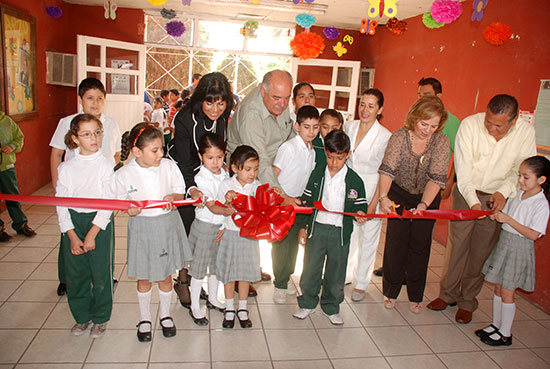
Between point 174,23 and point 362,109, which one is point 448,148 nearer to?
point 362,109

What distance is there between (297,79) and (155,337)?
6.20m

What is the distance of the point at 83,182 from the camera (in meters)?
2.44

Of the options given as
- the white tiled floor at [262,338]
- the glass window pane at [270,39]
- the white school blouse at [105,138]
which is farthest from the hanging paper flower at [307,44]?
the glass window pane at [270,39]

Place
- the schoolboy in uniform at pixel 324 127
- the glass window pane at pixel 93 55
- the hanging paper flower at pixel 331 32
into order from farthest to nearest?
the hanging paper flower at pixel 331 32
the glass window pane at pixel 93 55
the schoolboy in uniform at pixel 324 127

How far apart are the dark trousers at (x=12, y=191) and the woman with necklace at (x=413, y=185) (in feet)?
11.8

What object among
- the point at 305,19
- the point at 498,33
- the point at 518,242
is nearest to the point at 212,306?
the point at 518,242

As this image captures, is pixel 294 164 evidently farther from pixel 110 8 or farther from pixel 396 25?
pixel 110 8

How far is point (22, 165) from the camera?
549 cm

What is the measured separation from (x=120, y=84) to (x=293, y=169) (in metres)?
5.28

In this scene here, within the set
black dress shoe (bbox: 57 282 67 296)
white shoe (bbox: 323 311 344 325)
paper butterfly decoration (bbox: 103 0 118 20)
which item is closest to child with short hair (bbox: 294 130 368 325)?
white shoe (bbox: 323 311 344 325)

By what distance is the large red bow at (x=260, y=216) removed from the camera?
98.0 inches

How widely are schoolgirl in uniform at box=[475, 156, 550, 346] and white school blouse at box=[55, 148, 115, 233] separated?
2.62 m

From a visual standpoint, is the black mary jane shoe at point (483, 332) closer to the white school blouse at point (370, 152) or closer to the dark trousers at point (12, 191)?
the white school blouse at point (370, 152)

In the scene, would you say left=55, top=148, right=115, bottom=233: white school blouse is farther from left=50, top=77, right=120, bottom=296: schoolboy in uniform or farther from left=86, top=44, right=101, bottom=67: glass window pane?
left=86, top=44, right=101, bottom=67: glass window pane
